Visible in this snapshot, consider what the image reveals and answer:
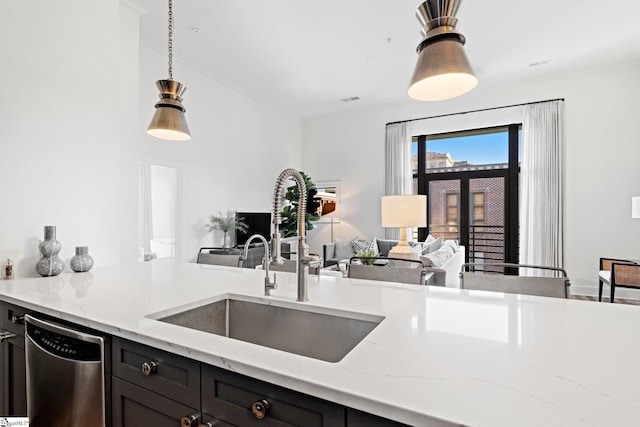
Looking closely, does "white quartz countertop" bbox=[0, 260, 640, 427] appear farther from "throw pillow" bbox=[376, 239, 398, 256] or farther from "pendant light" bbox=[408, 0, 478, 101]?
"throw pillow" bbox=[376, 239, 398, 256]

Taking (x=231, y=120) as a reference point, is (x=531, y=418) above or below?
below

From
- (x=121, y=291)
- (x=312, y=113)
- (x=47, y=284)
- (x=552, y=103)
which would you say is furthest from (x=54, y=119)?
(x=552, y=103)

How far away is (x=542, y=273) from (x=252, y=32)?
18.0 feet

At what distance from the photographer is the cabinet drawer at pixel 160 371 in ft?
2.99

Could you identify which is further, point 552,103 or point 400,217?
point 552,103

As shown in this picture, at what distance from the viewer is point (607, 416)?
57 centimetres

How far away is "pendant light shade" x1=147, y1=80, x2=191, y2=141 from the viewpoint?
200 centimetres

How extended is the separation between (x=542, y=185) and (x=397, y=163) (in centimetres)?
235

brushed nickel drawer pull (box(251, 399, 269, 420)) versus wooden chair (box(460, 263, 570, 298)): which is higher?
wooden chair (box(460, 263, 570, 298))

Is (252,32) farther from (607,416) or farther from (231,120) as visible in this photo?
(607,416)

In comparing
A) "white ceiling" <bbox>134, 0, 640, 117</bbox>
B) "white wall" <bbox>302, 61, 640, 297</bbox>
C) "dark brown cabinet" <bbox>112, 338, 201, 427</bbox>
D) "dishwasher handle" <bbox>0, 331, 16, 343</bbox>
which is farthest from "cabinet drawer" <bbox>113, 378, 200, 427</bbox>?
"white wall" <bbox>302, 61, 640, 297</bbox>

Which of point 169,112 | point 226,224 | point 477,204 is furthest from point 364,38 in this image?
point 477,204

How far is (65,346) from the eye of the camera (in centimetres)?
116

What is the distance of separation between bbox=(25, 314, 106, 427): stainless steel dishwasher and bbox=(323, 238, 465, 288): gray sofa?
282 centimetres
